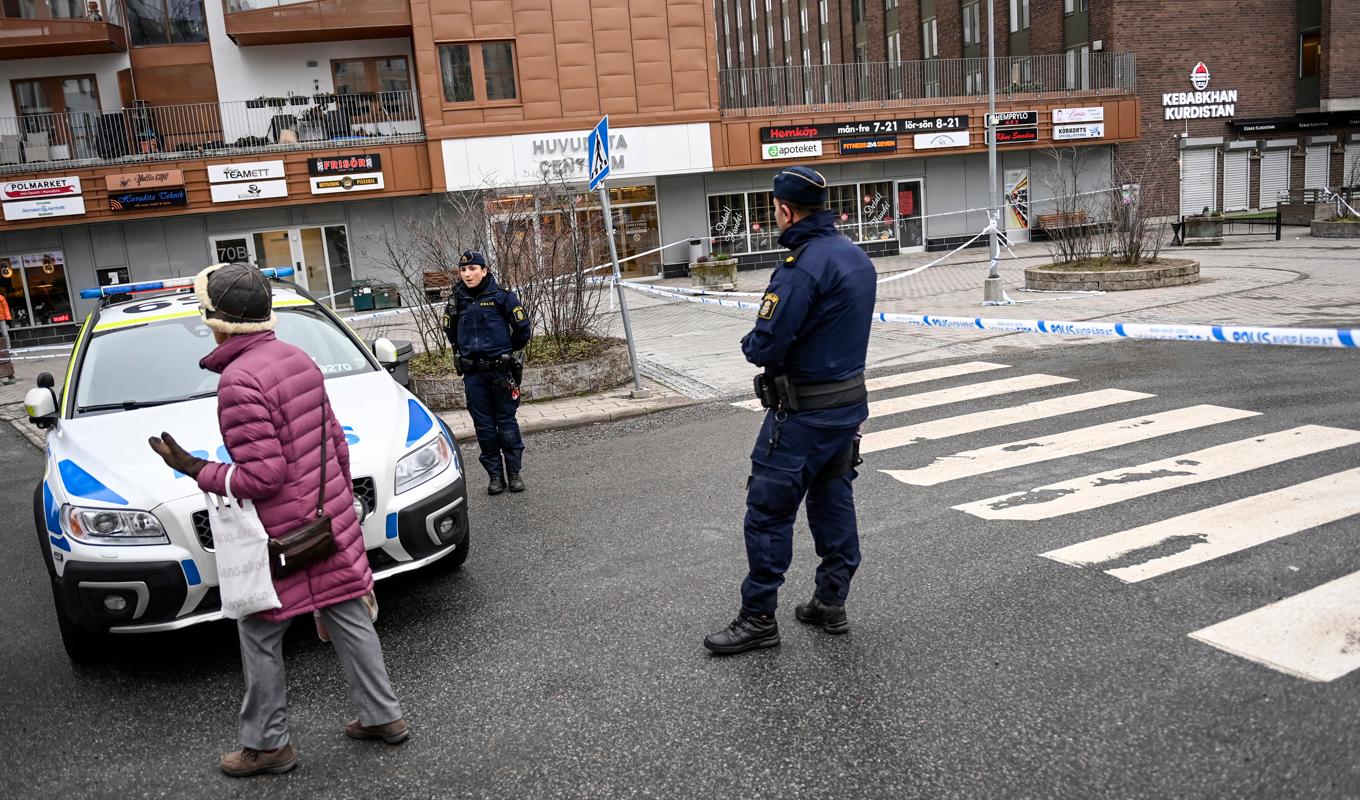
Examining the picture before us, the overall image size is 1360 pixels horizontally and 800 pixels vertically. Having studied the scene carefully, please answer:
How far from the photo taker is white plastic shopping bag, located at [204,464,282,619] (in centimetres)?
341

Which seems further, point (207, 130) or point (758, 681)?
point (207, 130)

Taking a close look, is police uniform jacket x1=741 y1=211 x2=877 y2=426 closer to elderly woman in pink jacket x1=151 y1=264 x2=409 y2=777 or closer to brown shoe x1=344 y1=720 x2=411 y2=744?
elderly woman in pink jacket x1=151 y1=264 x2=409 y2=777

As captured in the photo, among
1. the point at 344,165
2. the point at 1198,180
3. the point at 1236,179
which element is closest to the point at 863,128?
the point at 1198,180

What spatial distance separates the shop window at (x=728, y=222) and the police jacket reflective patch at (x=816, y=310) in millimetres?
25415

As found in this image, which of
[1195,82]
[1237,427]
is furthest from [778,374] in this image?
[1195,82]

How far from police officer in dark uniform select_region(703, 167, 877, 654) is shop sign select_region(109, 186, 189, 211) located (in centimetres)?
2445

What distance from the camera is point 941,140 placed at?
29.8 meters

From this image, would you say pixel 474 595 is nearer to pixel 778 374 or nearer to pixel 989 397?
pixel 778 374

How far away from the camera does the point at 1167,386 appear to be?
30.1 ft

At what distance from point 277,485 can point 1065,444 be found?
230 inches

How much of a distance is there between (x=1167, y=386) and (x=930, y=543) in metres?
4.90

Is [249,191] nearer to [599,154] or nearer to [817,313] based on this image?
[599,154]

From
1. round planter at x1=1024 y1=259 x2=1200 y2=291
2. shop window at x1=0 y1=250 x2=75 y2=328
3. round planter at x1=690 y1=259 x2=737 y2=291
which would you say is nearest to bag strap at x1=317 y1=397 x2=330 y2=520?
round planter at x1=1024 y1=259 x2=1200 y2=291

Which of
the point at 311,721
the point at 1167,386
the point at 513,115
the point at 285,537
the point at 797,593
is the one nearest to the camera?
the point at 285,537
